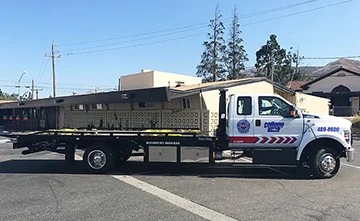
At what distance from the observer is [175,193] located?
284 inches

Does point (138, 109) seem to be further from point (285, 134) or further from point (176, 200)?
point (176, 200)

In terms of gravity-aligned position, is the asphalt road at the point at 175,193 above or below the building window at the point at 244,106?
below

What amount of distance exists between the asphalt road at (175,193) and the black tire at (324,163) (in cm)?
29

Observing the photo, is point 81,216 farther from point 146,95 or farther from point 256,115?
point 146,95

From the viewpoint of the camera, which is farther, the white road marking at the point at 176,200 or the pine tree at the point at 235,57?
the pine tree at the point at 235,57

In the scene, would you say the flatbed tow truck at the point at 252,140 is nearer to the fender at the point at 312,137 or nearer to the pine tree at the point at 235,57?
the fender at the point at 312,137

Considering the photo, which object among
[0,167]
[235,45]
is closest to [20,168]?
[0,167]

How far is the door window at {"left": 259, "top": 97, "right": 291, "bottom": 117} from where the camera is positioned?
9.00 m

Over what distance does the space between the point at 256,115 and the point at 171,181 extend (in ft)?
9.50

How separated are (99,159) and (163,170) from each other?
193 cm

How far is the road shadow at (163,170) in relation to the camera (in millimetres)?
9219

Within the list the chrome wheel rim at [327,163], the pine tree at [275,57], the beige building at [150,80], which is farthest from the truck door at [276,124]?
the pine tree at [275,57]

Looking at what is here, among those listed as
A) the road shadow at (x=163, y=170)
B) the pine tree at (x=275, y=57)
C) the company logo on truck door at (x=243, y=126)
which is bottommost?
the road shadow at (x=163, y=170)

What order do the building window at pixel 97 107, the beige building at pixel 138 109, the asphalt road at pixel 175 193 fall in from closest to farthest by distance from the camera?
the asphalt road at pixel 175 193
the beige building at pixel 138 109
the building window at pixel 97 107
